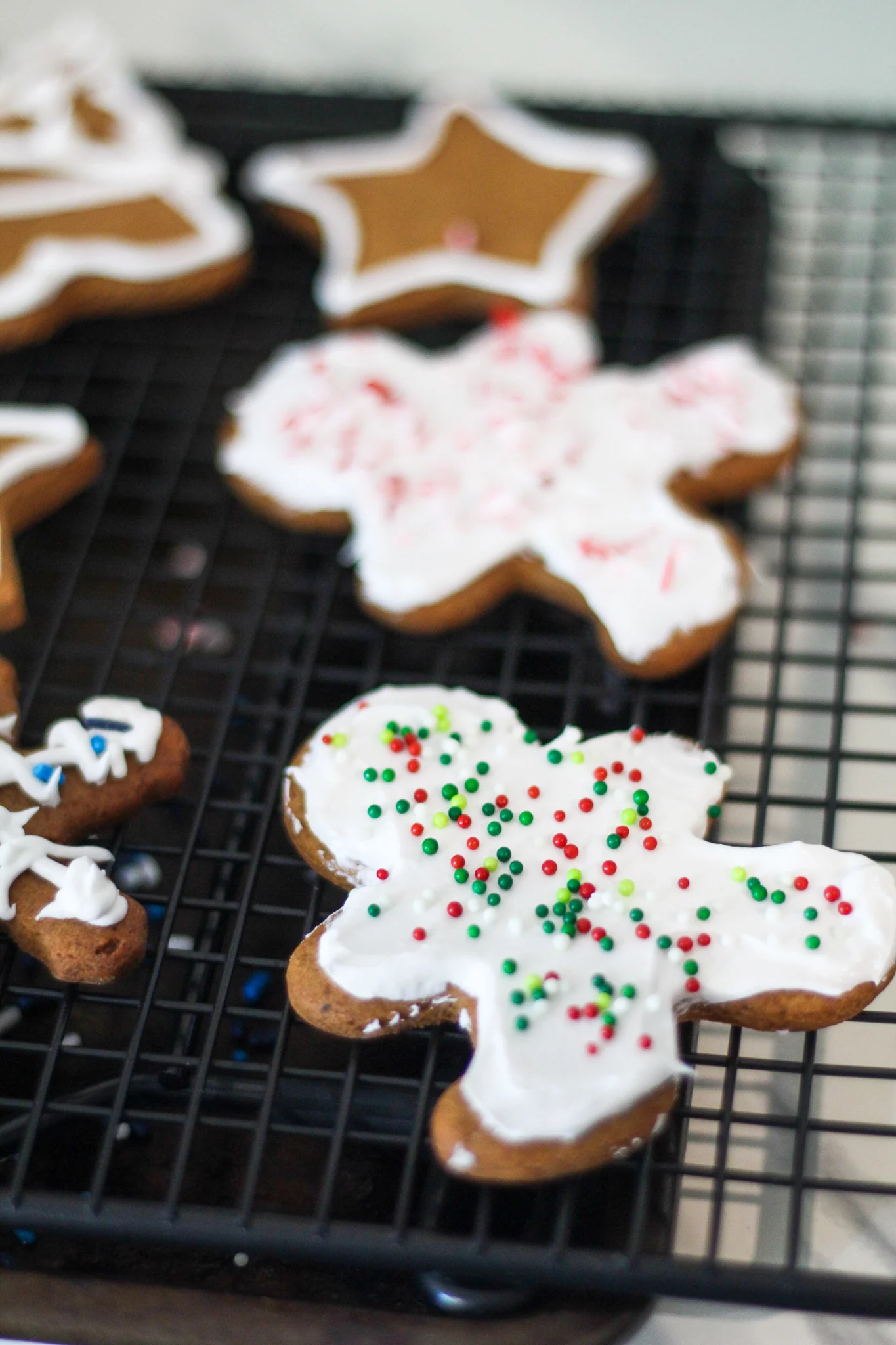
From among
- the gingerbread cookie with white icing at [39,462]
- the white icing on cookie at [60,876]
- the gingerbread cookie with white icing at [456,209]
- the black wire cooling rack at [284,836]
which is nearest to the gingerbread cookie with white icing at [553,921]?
the black wire cooling rack at [284,836]

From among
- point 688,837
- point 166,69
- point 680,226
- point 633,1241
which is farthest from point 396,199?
point 633,1241

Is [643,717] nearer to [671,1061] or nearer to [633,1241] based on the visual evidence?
[671,1061]

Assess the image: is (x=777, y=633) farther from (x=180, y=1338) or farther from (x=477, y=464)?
(x=180, y=1338)

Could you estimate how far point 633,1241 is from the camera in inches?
34.9

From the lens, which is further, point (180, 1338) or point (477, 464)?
point (477, 464)

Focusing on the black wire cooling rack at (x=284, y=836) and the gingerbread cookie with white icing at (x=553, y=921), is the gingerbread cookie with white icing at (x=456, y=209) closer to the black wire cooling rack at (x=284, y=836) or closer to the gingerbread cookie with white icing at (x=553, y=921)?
the black wire cooling rack at (x=284, y=836)

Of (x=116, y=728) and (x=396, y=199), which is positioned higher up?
(x=396, y=199)

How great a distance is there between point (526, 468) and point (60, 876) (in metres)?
0.59

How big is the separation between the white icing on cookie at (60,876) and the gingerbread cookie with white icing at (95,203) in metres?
0.68

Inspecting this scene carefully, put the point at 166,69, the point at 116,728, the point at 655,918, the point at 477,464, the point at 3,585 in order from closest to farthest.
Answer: the point at 655,918
the point at 116,728
the point at 3,585
the point at 477,464
the point at 166,69

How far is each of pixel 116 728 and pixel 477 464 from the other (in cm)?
44

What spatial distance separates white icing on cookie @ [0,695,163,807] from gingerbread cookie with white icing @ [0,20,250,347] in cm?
56

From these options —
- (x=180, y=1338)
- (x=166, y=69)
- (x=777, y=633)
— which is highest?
(x=166, y=69)

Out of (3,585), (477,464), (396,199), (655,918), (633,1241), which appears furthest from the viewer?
(396,199)
